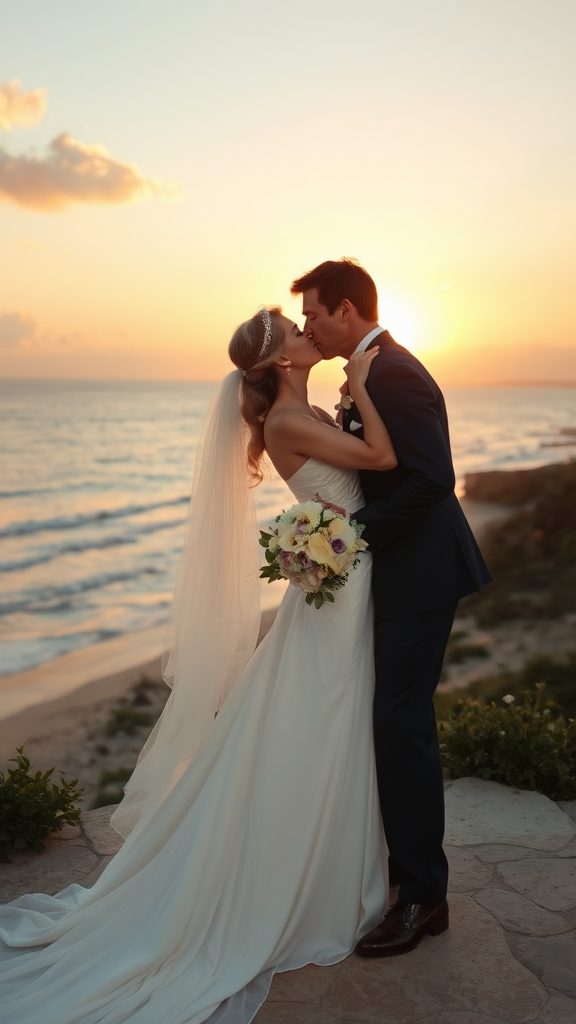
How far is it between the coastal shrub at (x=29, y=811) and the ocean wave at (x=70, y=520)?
53.8 feet

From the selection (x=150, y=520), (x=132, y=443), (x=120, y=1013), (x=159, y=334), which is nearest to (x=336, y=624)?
(x=120, y=1013)

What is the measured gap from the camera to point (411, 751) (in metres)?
3.40

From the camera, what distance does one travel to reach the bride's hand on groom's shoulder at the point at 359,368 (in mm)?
3430

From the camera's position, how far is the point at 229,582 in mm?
3834

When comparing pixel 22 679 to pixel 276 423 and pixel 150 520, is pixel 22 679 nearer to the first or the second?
pixel 276 423

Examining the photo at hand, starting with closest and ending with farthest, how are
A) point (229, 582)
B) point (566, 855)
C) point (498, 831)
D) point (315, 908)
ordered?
point (315, 908)
point (229, 582)
point (566, 855)
point (498, 831)

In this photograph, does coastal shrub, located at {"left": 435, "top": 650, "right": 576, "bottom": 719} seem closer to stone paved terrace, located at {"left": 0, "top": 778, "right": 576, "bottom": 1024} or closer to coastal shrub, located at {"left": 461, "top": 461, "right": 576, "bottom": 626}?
coastal shrub, located at {"left": 461, "top": 461, "right": 576, "bottom": 626}

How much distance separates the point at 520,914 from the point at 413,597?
4.87 feet

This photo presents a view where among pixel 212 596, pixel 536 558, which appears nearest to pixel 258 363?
pixel 212 596

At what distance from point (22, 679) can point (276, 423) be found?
7595 millimetres

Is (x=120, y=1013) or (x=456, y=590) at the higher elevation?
(x=456, y=590)

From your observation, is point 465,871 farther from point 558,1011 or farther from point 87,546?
point 87,546

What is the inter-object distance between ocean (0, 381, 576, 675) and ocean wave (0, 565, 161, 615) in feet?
0.06

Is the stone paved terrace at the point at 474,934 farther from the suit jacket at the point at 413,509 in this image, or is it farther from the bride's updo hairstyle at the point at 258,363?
the bride's updo hairstyle at the point at 258,363
